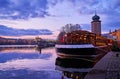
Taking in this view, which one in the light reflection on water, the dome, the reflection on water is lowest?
the light reflection on water

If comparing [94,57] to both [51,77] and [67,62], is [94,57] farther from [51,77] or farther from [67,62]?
[51,77]

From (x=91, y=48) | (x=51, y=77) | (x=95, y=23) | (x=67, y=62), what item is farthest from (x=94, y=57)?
(x=95, y=23)

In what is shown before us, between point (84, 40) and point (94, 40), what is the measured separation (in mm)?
1131

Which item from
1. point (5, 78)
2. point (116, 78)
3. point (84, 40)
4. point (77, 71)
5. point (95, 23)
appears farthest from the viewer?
point (95, 23)

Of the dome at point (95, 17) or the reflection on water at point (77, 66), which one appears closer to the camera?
the reflection on water at point (77, 66)

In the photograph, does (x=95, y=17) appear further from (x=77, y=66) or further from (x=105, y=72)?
(x=105, y=72)

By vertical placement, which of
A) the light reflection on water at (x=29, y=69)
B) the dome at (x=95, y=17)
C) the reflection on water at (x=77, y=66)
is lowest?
the light reflection on water at (x=29, y=69)

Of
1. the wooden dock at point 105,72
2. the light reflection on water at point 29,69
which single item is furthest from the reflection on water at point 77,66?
the light reflection on water at point 29,69

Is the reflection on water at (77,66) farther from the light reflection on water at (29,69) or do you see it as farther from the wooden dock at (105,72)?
the light reflection on water at (29,69)

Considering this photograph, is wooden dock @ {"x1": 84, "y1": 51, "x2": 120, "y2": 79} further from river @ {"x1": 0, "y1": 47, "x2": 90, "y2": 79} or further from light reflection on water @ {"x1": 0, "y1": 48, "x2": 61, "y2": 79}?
light reflection on water @ {"x1": 0, "y1": 48, "x2": 61, "y2": 79}

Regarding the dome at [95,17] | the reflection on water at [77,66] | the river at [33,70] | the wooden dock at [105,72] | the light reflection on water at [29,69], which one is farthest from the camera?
the dome at [95,17]

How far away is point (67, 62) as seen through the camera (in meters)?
23.8

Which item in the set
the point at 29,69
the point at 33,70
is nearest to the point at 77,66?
the point at 33,70

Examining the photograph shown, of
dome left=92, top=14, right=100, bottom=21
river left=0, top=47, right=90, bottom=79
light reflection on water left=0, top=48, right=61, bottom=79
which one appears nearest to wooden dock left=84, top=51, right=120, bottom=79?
river left=0, top=47, right=90, bottom=79
